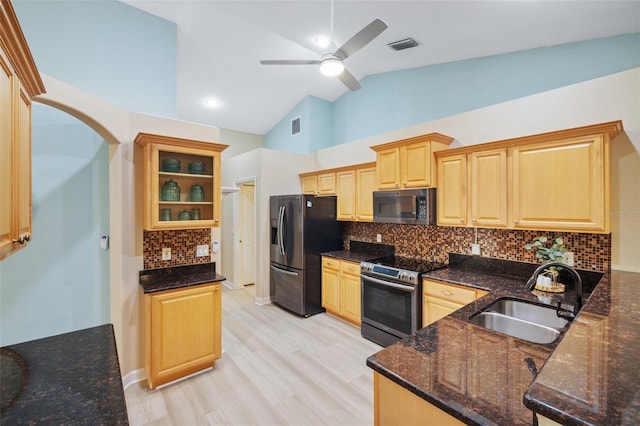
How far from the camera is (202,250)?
9.98 ft

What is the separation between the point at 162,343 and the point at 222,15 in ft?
12.0

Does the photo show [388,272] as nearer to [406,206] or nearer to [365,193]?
[406,206]

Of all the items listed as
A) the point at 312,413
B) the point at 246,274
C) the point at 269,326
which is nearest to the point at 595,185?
the point at 312,413

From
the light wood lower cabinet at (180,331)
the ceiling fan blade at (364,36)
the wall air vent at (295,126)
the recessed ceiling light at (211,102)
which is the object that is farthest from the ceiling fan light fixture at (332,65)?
the recessed ceiling light at (211,102)

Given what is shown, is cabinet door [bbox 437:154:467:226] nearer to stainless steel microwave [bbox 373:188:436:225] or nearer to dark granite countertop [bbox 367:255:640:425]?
stainless steel microwave [bbox 373:188:436:225]

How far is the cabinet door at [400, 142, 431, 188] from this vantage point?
9.97ft

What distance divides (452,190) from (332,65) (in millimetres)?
1728

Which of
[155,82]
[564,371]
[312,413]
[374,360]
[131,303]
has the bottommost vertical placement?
[312,413]

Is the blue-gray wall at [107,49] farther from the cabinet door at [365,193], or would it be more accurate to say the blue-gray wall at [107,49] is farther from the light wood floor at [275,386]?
the light wood floor at [275,386]

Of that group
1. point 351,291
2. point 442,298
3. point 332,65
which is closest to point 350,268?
point 351,291

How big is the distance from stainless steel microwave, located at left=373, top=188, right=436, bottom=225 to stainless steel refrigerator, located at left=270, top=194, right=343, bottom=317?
3.15 feet

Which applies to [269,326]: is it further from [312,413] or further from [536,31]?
[536,31]

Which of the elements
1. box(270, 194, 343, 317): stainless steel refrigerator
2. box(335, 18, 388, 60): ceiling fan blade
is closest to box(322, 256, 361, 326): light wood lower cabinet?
box(270, 194, 343, 317): stainless steel refrigerator

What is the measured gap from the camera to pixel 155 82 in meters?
3.36
